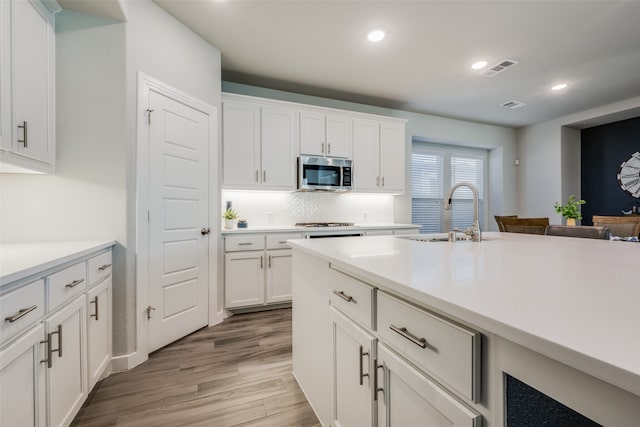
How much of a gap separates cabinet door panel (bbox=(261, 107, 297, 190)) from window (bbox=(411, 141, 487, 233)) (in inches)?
104

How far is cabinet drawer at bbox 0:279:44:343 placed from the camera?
3.23 ft

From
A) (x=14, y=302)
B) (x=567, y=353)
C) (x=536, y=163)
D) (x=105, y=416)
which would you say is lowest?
(x=105, y=416)

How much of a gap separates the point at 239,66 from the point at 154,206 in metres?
2.04

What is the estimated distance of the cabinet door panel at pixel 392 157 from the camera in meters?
4.27

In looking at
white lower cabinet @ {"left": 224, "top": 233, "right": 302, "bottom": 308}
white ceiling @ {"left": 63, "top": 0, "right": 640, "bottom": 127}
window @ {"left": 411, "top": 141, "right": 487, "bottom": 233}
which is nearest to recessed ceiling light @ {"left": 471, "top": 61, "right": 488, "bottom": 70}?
white ceiling @ {"left": 63, "top": 0, "right": 640, "bottom": 127}

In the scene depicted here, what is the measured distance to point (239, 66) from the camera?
3389 millimetres

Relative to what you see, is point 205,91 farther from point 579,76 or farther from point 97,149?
point 579,76

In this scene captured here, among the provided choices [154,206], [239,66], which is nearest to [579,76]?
[239,66]

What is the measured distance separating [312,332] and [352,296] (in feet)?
1.82

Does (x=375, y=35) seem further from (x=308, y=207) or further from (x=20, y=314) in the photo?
(x=20, y=314)

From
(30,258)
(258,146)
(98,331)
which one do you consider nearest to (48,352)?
(30,258)

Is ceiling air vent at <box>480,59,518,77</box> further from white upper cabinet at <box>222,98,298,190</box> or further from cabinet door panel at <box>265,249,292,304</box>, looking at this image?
cabinet door panel at <box>265,249,292,304</box>

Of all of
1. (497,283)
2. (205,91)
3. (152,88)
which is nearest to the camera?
(497,283)

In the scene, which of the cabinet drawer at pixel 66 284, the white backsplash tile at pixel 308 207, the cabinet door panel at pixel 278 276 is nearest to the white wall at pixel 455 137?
the white backsplash tile at pixel 308 207
